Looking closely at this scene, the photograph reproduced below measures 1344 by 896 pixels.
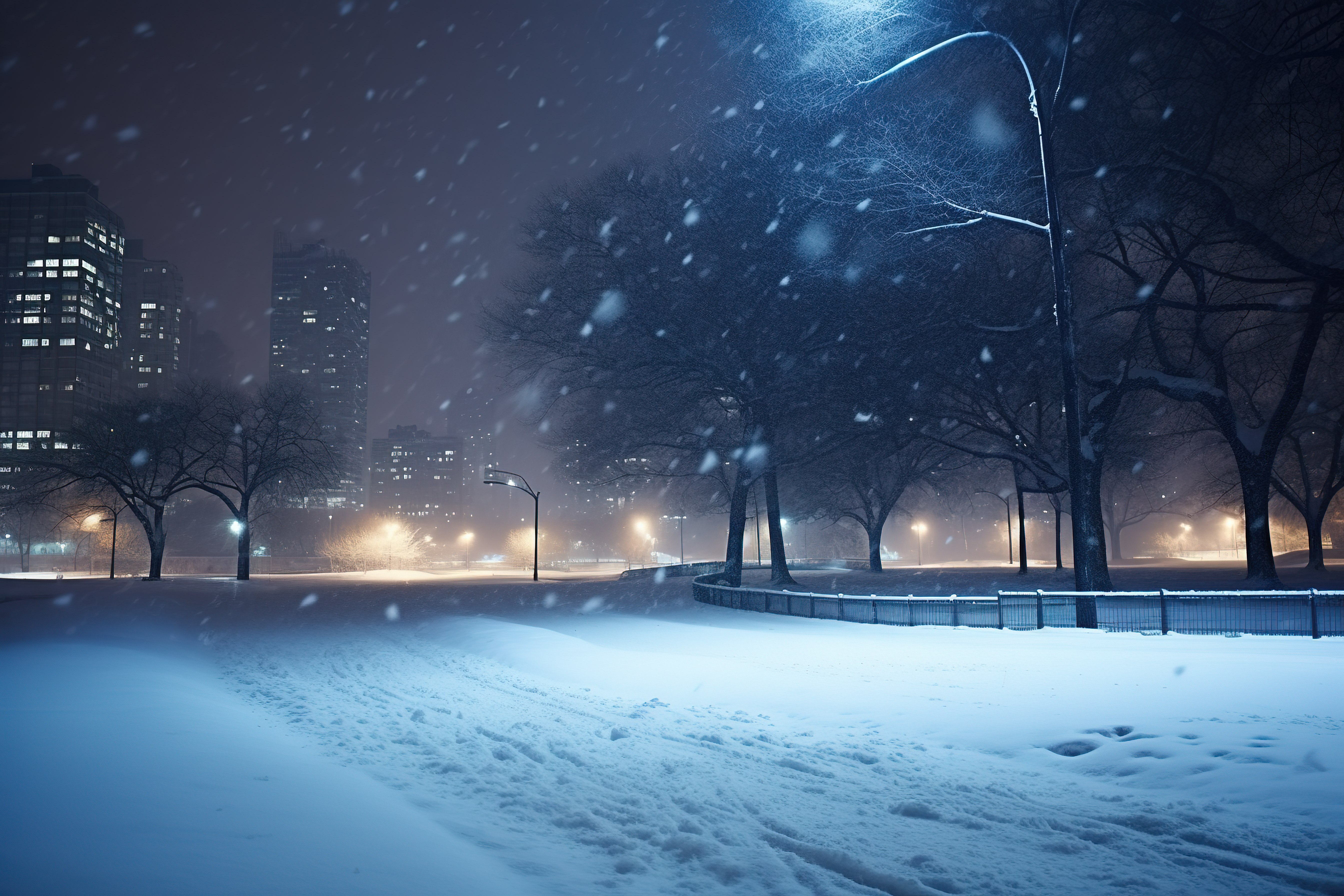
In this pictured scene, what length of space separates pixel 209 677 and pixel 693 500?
167ft

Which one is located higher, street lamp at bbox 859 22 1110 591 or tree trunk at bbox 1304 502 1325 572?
street lamp at bbox 859 22 1110 591

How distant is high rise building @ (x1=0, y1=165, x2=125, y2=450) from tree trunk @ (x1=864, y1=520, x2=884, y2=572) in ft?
513

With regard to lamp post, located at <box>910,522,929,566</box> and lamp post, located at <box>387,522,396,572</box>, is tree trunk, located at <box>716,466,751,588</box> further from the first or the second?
lamp post, located at <box>387,522,396,572</box>

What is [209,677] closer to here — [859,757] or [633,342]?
[859,757]

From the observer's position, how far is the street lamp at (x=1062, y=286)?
15.3 metres

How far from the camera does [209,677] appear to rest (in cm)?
1311

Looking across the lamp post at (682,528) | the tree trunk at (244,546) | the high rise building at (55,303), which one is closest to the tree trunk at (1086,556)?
the lamp post at (682,528)

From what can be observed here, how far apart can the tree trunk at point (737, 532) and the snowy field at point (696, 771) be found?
16.2 m

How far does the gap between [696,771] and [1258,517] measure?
1111 inches

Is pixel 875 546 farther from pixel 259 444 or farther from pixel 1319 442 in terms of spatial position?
pixel 259 444

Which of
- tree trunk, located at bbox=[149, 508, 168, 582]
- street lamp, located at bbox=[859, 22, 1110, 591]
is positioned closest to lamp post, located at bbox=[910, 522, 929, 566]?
tree trunk, located at bbox=[149, 508, 168, 582]

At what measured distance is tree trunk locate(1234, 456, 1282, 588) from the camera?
90.3 feet

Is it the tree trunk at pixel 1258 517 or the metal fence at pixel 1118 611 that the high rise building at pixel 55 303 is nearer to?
the metal fence at pixel 1118 611

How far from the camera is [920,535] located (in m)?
97.4
